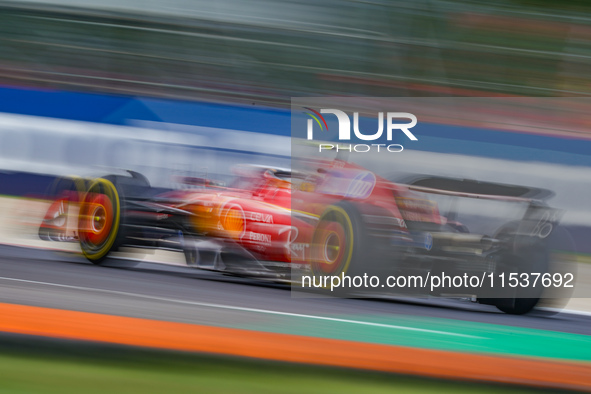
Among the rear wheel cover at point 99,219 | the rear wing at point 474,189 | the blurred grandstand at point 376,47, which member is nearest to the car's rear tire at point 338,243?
the rear wing at point 474,189

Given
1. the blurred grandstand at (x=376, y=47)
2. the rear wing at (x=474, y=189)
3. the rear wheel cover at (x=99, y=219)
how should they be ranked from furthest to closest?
1. the rear wheel cover at (x=99, y=219)
2. the rear wing at (x=474, y=189)
3. the blurred grandstand at (x=376, y=47)

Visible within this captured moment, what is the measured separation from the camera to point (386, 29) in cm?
239

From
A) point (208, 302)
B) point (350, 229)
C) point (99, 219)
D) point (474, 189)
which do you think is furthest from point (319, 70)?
point (99, 219)

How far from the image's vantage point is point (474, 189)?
250 cm

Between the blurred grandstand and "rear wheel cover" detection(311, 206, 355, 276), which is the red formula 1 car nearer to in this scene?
"rear wheel cover" detection(311, 206, 355, 276)

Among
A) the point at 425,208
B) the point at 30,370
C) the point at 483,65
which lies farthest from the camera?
the point at 425,208

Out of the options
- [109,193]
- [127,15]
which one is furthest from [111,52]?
[109,193]

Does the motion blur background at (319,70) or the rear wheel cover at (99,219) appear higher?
the motion blur background at (319,70)

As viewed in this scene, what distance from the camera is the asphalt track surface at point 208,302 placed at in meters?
2.58

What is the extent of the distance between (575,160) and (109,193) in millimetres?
2087

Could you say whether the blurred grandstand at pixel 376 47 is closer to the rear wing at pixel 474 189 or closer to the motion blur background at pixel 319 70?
the motion blur background at pixel 319 70

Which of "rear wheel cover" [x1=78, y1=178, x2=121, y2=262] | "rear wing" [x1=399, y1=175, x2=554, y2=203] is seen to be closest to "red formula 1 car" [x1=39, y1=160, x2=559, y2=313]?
"rear wing" [x1=399, y1=175, x2=554, y2=203]

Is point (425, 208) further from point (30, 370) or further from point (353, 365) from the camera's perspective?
point (30, 370)

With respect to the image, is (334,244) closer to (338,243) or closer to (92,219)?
(338,243)
